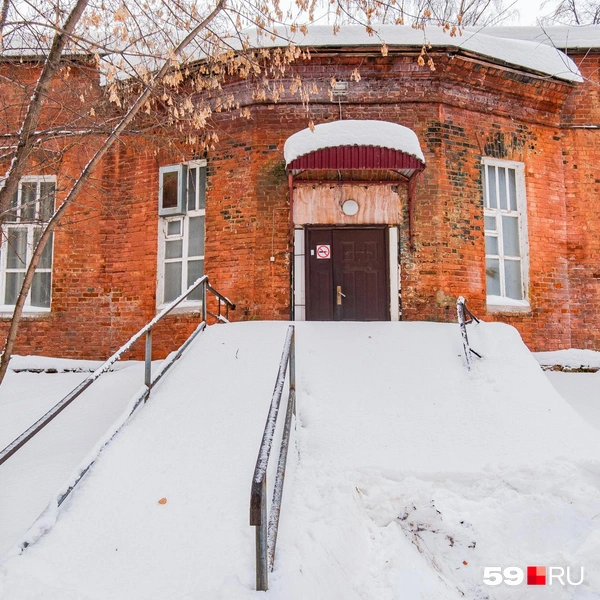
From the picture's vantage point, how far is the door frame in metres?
7.80

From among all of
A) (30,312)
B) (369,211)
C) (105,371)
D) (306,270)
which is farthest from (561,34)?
(30,312)

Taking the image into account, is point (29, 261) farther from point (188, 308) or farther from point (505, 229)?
point (505, 229)

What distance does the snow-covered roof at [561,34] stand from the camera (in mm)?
8758

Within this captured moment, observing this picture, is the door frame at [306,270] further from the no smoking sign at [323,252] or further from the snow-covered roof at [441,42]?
the snow-covered roof at [441,42]

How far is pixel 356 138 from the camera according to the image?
23.0ft

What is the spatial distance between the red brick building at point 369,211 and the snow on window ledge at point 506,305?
0.03 meters

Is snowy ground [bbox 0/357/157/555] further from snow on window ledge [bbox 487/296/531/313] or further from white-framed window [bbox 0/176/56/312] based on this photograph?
snow on window ledge [bbox 487/296/531/313]

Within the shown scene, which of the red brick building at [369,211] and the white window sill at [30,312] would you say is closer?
the red brick building at [369,211]

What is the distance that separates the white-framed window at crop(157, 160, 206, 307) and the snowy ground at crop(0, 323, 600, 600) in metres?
2.98

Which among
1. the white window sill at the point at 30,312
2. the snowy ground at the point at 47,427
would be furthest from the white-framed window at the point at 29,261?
the snowy ground at the point at 47,427

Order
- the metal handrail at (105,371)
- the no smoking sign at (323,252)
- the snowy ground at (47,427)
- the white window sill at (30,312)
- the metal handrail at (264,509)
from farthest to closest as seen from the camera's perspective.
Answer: the white window sill at (30,312) < the no smoking sign at (323,252) < the snowy ground at (47,427) < the metal handrail at (105,371) < the metal handrail at (264,509)

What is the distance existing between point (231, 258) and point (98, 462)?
4651 mm

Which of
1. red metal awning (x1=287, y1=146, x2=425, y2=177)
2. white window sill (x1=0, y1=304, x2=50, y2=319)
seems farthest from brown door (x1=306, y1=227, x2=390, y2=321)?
white window sill (x1=0, y1=304, x2=50, y2=319)

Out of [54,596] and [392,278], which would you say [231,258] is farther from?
[54,596]
